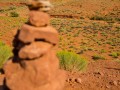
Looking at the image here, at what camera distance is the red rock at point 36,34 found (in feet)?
21.1

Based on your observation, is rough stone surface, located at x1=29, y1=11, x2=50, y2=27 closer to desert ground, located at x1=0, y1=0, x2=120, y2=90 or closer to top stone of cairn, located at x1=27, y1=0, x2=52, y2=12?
top stone of cairn, located at x1=27, y1=0, x2=52, y2=12

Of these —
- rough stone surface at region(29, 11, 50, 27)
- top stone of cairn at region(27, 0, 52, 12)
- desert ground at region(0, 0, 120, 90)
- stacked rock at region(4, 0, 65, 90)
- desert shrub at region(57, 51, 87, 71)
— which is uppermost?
top stone of cairn at region(27, 0, 52, 12)

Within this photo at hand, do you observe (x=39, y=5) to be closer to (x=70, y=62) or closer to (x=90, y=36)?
(x=70, y=62)

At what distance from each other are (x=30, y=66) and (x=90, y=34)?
26793mm

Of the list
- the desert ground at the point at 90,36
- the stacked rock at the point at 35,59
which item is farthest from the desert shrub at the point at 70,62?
the stacked rock at the point at 35,59

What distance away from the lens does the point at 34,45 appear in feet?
21.2

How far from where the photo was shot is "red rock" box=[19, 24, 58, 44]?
6438 millimetres

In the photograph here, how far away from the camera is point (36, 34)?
648 cm

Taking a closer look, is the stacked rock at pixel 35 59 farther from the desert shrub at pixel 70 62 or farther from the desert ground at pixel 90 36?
the desert shrub at pixel 70 62

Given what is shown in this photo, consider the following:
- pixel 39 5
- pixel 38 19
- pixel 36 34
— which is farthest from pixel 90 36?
pixel 36 34

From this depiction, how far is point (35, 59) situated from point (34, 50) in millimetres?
226

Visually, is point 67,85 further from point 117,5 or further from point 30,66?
point 117,5

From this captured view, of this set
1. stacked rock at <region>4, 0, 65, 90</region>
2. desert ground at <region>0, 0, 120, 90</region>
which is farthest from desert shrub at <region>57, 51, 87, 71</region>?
stacked rock at <region>4, 0, 65, 90</region>

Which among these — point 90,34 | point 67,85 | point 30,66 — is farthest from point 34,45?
point 90,34
